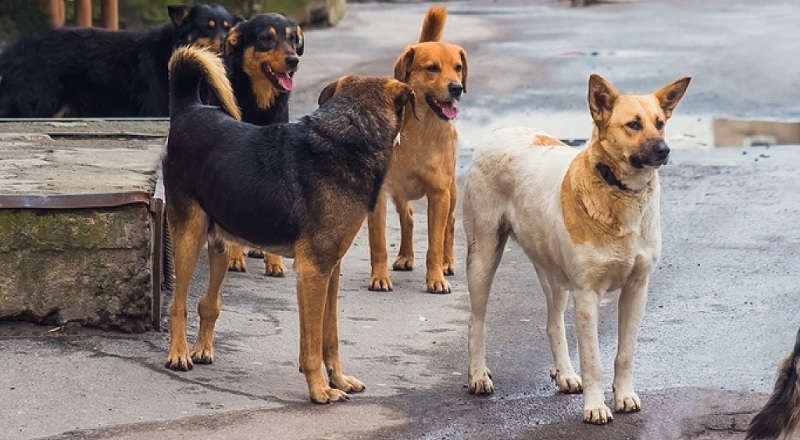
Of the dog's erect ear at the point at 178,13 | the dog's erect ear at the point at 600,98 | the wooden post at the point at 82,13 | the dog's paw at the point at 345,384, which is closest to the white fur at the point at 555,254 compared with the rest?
the dog's erect ear at the point at 600,98

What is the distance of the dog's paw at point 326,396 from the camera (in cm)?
650

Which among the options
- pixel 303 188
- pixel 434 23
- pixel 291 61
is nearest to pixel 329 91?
pixel 303 188

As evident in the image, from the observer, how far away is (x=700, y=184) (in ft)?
38.4

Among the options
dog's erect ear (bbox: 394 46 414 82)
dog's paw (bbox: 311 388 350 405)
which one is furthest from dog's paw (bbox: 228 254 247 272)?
dog's paw (bbox: 311 388 350 405)

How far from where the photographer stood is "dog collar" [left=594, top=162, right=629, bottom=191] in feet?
20.6

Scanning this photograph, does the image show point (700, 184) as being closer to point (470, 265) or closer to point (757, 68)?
point (470, 265)

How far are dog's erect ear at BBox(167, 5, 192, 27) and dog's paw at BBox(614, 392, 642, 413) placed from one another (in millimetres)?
5357

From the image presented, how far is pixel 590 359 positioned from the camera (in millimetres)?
6301

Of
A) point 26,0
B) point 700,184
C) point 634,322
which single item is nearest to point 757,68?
point 700,184

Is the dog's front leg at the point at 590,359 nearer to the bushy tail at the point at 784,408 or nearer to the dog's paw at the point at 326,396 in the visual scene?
the bushy tail at the point at 784,408

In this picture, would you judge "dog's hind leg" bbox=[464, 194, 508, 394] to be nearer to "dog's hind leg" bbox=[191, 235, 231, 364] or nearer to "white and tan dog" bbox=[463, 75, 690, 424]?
"white and tan dog" bbox=[463, 75, 690, 424]

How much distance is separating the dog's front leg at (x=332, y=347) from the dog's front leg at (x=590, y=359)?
1093 millimetres

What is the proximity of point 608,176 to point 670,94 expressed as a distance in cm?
47

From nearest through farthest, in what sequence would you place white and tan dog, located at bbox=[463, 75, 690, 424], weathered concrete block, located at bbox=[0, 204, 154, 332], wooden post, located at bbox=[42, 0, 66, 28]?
1. white and tan dog, located at bbox=[463, 75, 690, 424]
2. weathered concrete block, located at bbox=[0, 204, 154, 332]
3. wooden post, located at bbox=[42, 0, 66, 28]
